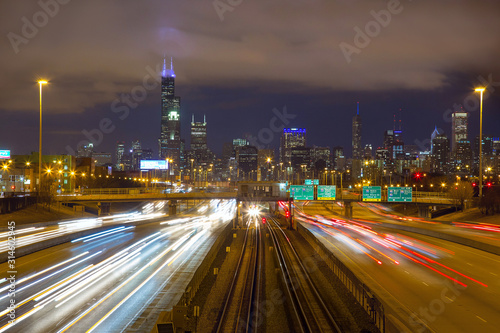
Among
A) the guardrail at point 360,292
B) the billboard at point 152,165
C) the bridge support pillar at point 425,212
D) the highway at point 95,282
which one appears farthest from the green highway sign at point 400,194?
the billboard at point 152,165

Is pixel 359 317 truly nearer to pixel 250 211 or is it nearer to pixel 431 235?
pixel 431 235

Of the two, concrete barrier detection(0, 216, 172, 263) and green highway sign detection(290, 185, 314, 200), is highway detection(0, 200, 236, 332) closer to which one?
concrete barrier detection(0, 216, 172, 263)

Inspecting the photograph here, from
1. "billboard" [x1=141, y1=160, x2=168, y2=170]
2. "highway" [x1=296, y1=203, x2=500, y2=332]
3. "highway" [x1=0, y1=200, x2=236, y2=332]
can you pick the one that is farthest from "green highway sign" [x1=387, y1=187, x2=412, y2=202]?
"billboard" [x1=141, y1=160, x2=168, y2=170]

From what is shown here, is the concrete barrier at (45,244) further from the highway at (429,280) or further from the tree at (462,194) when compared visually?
the tree at (462,194)

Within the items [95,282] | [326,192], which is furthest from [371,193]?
[95,282]

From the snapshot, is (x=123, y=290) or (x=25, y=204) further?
(x=25, y=204)

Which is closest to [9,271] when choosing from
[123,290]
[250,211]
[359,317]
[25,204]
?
[123,290]
